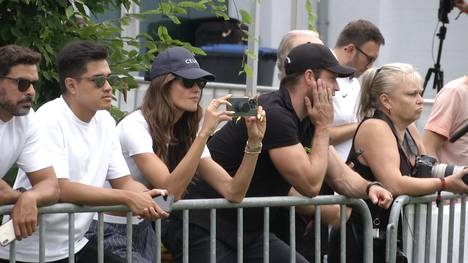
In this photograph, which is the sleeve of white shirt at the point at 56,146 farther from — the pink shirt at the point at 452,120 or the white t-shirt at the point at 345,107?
the pink shirt at the point at 452,120

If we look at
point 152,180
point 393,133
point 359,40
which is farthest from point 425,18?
point 152,180

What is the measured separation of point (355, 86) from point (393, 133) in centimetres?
117

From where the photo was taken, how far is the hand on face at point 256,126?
18.1 feet

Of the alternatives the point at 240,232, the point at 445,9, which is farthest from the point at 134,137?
the point at 445,9

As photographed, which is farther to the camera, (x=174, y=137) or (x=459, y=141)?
(x=459, y=141)

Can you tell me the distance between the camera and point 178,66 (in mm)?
5840

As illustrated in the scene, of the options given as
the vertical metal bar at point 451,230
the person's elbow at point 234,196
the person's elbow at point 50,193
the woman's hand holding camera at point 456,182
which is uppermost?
the person's elbow at point 50,193

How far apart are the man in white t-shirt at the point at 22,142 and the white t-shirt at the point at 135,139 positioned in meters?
0.55

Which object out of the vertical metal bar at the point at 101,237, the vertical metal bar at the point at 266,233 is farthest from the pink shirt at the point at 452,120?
the vertical metal bar at the point at 101,237

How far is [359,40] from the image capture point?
25.2 ft

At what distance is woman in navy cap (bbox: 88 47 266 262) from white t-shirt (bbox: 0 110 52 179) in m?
0.56

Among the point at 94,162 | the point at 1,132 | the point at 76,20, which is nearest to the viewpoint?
the point at 1,132

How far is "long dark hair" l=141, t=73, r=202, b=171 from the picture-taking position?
577 cm

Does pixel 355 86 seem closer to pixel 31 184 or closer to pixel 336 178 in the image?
pixel 336 178
